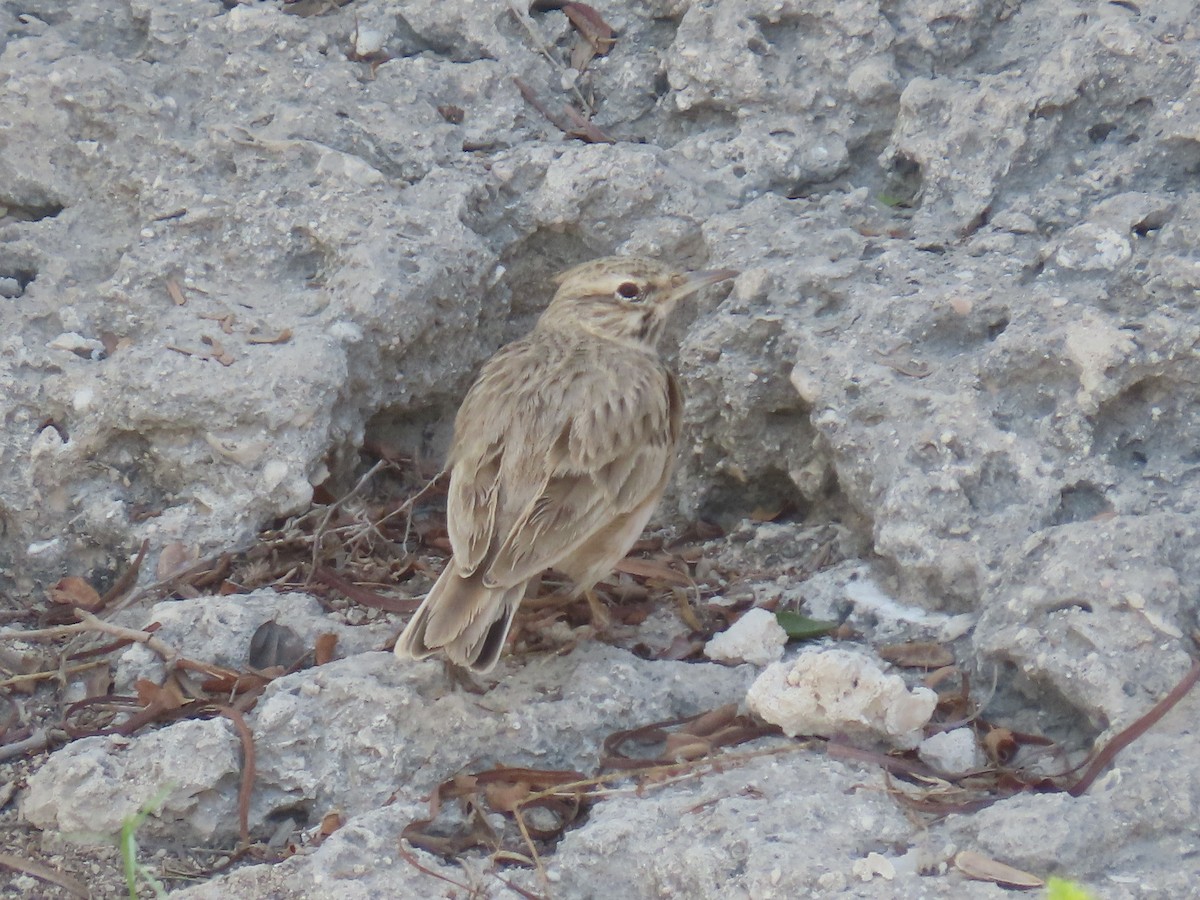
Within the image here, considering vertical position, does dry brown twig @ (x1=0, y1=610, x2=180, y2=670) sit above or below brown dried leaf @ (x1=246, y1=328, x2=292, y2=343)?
below

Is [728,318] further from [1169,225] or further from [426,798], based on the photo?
[426,798]

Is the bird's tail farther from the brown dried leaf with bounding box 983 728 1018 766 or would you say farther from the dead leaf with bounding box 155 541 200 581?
the brown dried leaf with bounding box 983 728 1018 766

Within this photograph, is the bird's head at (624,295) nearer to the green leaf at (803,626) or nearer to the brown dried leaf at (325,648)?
the green leaf at (803,626)

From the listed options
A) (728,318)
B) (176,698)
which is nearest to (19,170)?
(176,698)

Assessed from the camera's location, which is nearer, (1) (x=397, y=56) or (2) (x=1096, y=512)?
(2) (x=1096, y=512)

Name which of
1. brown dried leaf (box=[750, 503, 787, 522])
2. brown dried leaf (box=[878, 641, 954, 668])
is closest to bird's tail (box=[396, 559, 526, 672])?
brown dried leaf (box=[878, 641, 954, 668])
